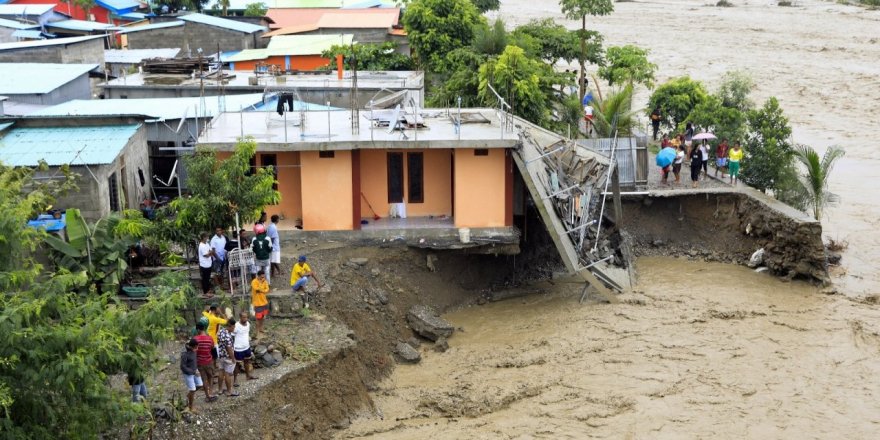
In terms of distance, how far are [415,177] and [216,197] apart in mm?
5598

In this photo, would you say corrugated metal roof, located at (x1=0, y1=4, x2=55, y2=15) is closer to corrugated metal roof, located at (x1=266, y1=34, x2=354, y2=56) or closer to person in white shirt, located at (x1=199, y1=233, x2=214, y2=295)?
corrugated metal roof, located at (x1=266, y1=34, x2=354, y2=56)

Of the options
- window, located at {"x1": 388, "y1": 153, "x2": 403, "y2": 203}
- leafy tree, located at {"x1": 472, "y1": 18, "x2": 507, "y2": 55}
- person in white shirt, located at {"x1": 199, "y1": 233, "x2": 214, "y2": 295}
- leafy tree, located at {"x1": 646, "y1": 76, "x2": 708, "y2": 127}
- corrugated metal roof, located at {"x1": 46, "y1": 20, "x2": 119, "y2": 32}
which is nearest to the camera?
person in white shirt, located at {"x1": 199, "y1": 233, "x2": 214, "y2": 295}

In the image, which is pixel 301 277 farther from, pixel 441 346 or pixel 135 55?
pixel 135 55

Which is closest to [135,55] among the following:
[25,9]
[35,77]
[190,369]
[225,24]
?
[225,24]

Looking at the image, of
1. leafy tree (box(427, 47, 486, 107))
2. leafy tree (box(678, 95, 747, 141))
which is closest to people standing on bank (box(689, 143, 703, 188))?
leafy tree (box(678, 95, 747, 141))

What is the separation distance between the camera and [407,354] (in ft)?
58.7

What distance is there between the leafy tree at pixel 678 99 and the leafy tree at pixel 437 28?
255 inches

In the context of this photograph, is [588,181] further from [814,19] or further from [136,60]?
[814,19]

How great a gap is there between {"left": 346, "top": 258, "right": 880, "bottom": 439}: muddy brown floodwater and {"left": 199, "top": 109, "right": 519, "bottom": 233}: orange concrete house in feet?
7.81

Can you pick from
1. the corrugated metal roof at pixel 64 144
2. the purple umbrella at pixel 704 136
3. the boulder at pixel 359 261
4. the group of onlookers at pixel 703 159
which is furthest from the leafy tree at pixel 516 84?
the corrugated metal roof at pixel 64 144

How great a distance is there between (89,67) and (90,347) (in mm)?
20248

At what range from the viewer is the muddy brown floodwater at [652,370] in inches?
619

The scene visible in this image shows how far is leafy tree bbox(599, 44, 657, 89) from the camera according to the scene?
108 ft

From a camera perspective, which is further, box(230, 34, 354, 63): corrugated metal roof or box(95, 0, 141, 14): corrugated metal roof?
box(95, 0, 141, 14): corrugated metal roof
